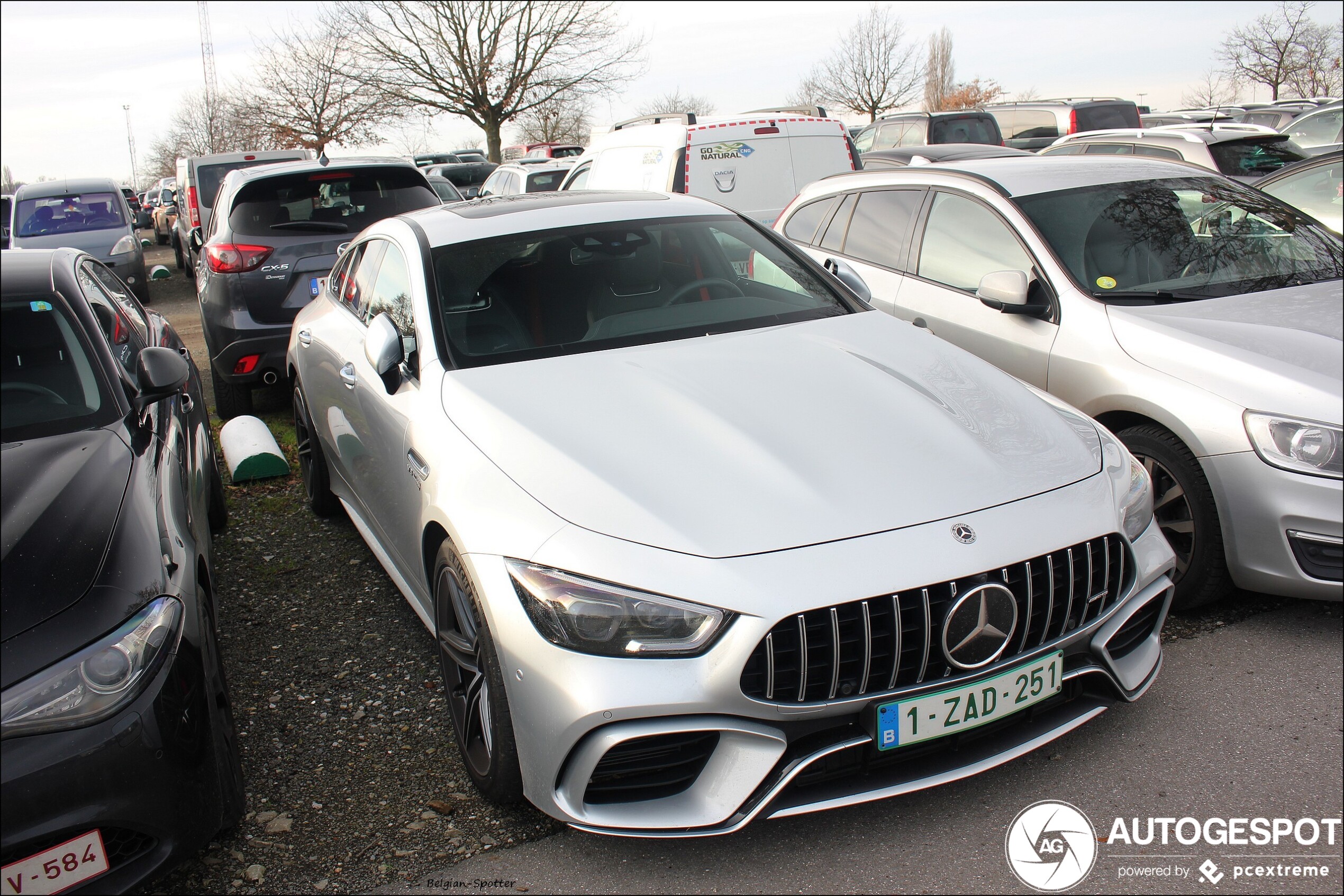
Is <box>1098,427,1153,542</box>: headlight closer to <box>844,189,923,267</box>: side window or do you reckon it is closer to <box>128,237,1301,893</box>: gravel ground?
<box>128,237,1301,893</box>: gravel ground

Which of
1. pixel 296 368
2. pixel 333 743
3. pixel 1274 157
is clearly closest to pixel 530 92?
pixel 1274 157

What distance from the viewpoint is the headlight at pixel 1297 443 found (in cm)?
317

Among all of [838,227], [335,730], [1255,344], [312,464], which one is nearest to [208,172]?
[312,464]

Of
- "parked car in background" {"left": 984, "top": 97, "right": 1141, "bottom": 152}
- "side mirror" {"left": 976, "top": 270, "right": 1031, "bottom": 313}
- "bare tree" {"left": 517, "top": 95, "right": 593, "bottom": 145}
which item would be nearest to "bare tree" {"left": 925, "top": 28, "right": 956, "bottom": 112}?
"bare tree" {"left": 517, "top": 95, "right": 593, "bottom": 145}

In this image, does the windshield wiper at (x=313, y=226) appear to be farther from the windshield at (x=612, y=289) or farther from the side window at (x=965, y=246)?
the side window at (x=965, y=246)

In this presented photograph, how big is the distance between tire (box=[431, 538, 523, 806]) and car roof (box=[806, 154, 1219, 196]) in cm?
329

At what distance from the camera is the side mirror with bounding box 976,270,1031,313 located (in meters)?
4.27

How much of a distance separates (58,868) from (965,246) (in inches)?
170

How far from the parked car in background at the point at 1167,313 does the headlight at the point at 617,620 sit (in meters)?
2.13

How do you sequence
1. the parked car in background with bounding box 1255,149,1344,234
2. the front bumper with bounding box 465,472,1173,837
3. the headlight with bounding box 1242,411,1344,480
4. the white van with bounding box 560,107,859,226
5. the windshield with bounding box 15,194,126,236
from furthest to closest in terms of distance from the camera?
1. the windshield with bounding box 15,194,126,236
2. the white van with bounding box 560,107,859,226
3. the parked car in background with bounding box 1255,149,1344,234
4. the headlight with bounding box 1242,411,1344,480
5. the front bumper with bounding box 465,472,1173,837

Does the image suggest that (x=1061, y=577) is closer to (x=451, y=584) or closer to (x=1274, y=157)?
(x=451, y=584)

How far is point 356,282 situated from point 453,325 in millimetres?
1340

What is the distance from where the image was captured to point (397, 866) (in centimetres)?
259

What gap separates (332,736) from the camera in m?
3.22
